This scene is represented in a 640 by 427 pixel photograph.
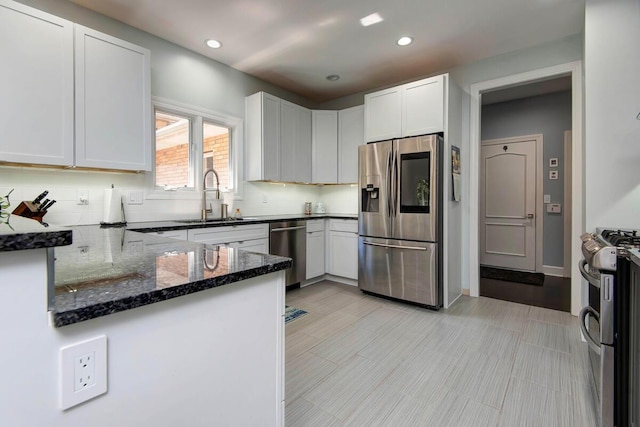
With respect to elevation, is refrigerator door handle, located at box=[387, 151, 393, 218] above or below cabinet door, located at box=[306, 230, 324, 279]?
above

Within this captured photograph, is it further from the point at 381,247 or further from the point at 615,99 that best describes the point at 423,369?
the point at 615,99

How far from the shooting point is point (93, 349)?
25.6 inches

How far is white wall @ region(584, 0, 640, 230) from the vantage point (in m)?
2.30

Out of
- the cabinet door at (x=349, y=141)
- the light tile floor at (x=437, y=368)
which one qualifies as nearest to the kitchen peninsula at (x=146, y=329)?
the light tile floor at (x=437, y=368)

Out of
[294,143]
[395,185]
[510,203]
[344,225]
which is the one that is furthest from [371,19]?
[510,203]

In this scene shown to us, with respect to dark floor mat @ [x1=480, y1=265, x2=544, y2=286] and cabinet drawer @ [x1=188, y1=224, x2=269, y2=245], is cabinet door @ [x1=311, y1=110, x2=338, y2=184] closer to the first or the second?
cabinet drawer @ [x1=188, y1=224, x2=269, y2=245]

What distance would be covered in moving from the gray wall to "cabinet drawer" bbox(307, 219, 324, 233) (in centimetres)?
350

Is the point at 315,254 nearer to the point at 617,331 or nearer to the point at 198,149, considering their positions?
the point at 198,149

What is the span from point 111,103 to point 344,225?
2.76m

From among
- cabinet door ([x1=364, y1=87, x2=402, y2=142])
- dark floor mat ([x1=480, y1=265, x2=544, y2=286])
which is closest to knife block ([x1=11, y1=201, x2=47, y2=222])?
cabinet door ([x1=364, y1=87, x2=402, y2=142])

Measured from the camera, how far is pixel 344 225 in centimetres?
405

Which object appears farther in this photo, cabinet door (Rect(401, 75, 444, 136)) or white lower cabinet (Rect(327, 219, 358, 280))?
white lower cabinet (Rect(327, 219, 358, 280))

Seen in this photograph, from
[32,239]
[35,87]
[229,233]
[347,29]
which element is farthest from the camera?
[229,233]

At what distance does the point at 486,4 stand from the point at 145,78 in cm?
298
